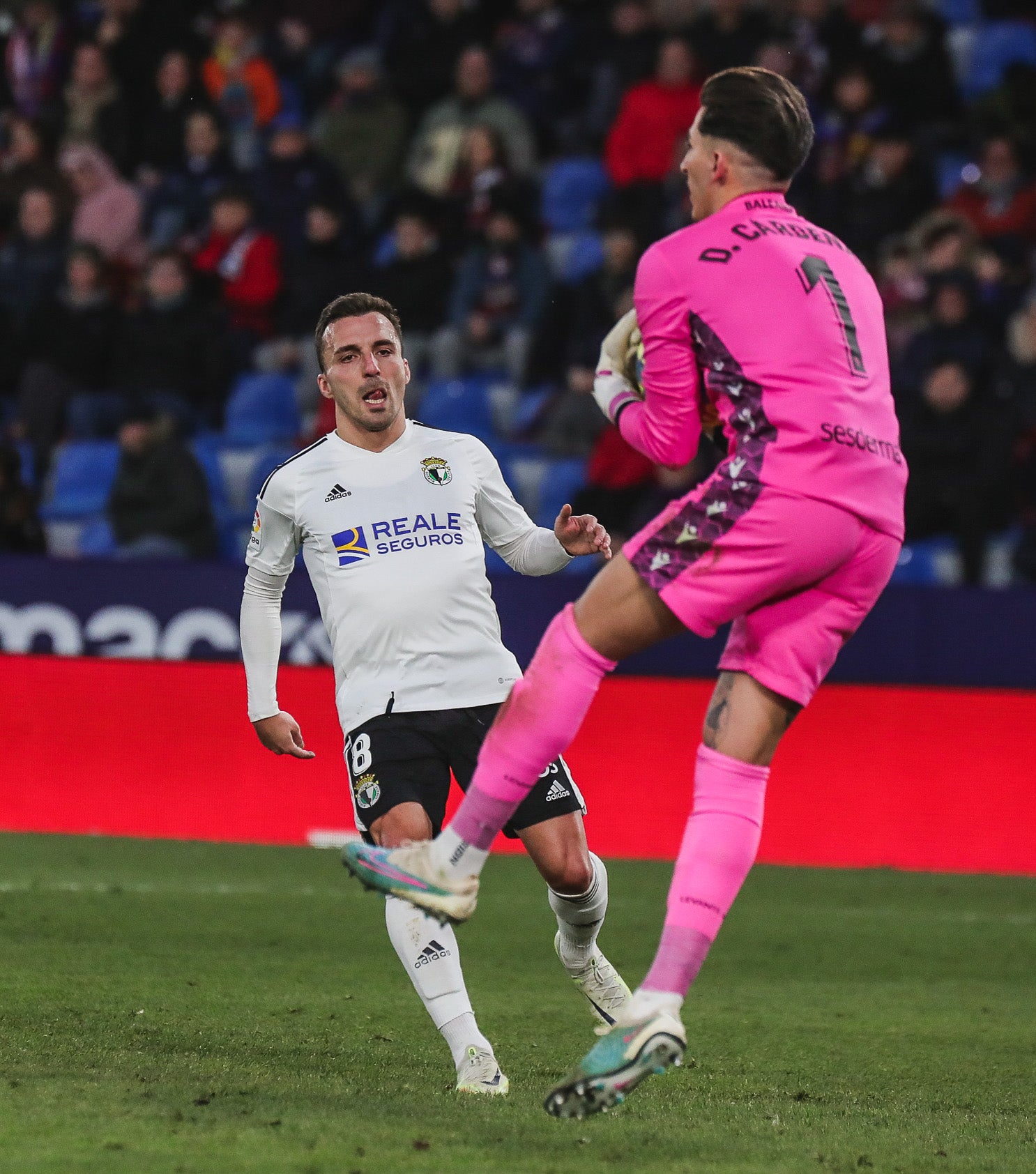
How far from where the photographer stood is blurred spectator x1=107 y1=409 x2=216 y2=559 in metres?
13.1

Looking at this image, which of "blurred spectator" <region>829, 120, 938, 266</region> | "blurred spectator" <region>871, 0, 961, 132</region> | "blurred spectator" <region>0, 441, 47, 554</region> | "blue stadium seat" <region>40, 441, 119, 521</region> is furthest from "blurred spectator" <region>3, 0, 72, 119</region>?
"blurred spectator" <region>829, 120, 938, 266</region>

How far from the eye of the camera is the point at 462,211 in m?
14.8

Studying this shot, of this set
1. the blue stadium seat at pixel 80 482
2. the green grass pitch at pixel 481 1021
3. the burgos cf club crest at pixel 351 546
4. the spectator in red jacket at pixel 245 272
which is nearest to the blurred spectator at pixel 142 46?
the spectator in red jacket at pixel 245 272

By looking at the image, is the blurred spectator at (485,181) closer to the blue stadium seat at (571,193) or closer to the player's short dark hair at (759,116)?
the blue stadium seat at (571,193)

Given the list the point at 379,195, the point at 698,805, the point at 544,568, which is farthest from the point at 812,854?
the point at 379,195

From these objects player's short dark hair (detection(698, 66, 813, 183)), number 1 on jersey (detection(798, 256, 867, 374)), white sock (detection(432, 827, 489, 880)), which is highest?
player's short dark hair (detection(698, 66, 813, 183))

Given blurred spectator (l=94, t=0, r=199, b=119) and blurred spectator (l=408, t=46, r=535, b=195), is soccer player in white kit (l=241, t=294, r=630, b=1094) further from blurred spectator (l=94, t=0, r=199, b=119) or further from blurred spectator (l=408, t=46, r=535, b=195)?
blurred spectator (l=94, t=0, r=199, b=119)

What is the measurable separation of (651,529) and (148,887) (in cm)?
542

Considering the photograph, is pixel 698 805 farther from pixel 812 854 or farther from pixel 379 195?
pixel 379 195

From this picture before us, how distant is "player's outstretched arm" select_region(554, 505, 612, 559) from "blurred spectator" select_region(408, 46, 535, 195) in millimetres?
10228

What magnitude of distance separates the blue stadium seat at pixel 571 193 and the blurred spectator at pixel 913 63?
2.37 meters

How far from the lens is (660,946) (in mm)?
4191

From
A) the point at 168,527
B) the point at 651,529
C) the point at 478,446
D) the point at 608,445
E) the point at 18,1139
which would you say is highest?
the point at 651,529

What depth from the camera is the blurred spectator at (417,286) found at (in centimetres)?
1436
